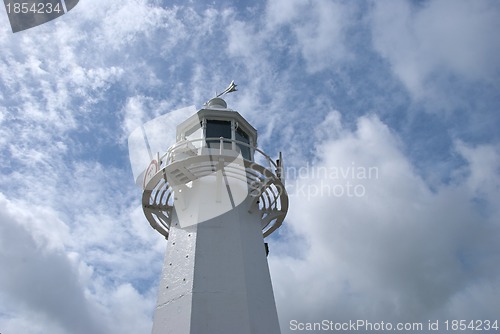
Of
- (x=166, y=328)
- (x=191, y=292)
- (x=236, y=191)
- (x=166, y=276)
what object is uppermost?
(x=236, y=191)

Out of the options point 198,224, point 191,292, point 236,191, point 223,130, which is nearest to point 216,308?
point 191,292

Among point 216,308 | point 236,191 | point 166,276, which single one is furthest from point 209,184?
point 216,308

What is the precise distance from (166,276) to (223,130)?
18.1 feet

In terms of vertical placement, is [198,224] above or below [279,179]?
below

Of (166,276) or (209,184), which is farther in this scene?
(209,184)

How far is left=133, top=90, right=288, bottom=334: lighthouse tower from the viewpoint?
1145 cm

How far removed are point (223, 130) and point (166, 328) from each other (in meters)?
6.97

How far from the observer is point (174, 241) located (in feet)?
44.0

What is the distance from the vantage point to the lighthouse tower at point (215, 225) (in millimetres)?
11453

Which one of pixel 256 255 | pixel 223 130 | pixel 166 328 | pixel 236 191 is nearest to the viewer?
pixel 166 328

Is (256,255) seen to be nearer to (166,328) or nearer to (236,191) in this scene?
(236,191)

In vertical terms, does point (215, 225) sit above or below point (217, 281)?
above

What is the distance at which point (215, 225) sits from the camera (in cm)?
1330

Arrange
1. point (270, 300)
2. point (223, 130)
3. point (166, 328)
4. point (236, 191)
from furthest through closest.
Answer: point (223, 130)
point (236, 191)
point (270, 300)
point (166, 328)
